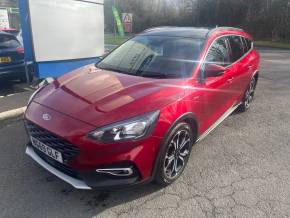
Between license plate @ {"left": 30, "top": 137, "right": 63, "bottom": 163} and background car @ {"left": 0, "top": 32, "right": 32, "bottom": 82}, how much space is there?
4208mm

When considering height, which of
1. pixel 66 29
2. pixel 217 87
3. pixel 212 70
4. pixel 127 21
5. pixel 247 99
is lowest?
pixel 247 99

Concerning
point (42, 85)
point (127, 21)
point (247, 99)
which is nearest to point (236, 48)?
point (247, 99)

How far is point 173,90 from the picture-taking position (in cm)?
330

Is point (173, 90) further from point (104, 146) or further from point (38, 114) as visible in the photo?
point (38, 114)

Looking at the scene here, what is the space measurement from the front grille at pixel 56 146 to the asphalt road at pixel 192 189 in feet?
1.32

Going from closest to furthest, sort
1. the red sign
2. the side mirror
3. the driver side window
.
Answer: the side mirror < the driver side window < the red sign

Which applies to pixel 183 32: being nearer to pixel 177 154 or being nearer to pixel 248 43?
pixel 177 154

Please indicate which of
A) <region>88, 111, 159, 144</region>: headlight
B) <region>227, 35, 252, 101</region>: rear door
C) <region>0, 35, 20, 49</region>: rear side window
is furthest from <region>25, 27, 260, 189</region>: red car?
<region>0, 35, 20, 49</region>: rear side window

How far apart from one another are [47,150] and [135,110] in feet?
3.27

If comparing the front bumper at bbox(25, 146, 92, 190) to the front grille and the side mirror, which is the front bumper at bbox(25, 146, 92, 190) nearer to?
the front grille

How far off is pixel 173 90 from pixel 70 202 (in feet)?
5.42

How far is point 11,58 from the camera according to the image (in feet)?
22.3

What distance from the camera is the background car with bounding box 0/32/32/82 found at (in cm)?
664

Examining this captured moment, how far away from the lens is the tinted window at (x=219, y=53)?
4051 mm
